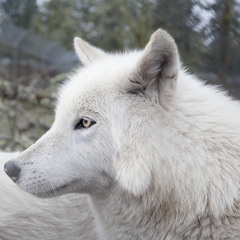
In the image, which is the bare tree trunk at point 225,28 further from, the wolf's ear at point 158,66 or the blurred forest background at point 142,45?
the wolf's ear at point 158,66

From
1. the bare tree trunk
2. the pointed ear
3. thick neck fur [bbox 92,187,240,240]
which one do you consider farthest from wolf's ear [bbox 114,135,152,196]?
the bare tree trunk

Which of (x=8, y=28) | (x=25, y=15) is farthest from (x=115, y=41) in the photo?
(x=8, y=28)

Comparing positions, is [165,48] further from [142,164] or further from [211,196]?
[211,196]

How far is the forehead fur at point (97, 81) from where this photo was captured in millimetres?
2631

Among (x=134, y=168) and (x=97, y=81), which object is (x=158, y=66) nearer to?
(x=97, y=81)

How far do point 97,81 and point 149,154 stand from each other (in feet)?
1.92

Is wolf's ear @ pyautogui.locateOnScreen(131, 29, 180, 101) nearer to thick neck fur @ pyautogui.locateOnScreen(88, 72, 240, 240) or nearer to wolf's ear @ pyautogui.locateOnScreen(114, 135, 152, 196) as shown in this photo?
thick neck fur @ pyautogui.locateOnScreen(88, 72, 240, 240)

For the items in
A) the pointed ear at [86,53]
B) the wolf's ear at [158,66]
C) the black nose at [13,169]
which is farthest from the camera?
the pointed ear at [86,53]

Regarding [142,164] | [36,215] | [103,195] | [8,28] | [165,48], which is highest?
[165,48]

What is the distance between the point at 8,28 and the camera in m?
11.0

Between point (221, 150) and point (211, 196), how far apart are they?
27 centimetres

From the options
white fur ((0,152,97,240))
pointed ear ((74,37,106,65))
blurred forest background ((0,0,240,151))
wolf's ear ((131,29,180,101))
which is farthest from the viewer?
blurred forest background ((0,0,240,151))

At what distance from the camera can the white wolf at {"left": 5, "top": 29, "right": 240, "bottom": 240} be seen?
2434 millimetres

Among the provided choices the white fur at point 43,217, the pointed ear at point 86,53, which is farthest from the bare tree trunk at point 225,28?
the white fur at point 43,217
